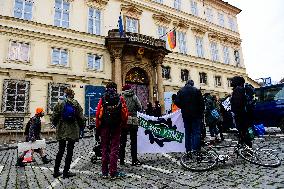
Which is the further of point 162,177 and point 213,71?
point 213,71

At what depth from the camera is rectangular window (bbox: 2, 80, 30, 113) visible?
53.3 ft

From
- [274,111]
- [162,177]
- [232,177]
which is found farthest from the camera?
[274,111]

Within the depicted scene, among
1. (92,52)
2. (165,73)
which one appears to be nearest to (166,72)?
(165,73)

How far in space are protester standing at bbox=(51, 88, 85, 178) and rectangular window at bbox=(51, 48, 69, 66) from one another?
14.3m

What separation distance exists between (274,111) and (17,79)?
16.1 m

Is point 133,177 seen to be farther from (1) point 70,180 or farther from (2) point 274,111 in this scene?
(2) point 274,111

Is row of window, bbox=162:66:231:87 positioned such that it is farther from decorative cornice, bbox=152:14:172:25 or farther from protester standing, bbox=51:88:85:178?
protester standing, bbox=51:88:85:178

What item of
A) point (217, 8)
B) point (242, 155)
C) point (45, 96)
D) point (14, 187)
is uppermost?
point (217, 8)

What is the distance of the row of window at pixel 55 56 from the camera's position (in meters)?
17.3

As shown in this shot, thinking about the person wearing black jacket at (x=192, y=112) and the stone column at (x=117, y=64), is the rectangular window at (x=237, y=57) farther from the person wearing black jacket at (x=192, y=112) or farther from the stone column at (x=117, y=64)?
the person wearing black jacket at (x=192, y=112)

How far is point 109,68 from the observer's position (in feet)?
69.2

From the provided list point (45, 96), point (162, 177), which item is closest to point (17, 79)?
point (45, 96)

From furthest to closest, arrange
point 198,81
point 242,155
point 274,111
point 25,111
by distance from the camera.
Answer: point 198,81 < point 25,111 < point 274,111 < point 242,155

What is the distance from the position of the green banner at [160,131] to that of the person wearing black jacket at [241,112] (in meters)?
1.72
